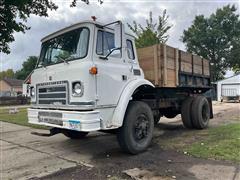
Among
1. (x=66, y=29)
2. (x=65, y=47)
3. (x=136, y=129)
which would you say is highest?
(x=66, y=29)

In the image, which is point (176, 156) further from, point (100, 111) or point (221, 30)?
point (221, 30)

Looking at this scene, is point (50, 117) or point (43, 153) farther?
point (43, 153)

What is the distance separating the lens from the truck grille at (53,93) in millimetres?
5762

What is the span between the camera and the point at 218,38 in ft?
→ 162

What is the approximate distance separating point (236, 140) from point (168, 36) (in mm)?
14683

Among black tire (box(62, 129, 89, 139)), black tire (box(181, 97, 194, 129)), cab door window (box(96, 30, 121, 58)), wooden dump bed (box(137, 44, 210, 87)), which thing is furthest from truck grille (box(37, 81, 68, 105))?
black tire (box(181, 97, 194, 129))

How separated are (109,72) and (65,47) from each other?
3.79ft

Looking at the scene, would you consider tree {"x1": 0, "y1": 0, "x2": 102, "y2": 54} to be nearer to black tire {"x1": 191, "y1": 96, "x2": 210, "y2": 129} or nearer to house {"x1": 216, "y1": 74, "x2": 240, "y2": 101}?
black tire {"x1": 191, "y1": 96, "x2": 210, "y2": 129}

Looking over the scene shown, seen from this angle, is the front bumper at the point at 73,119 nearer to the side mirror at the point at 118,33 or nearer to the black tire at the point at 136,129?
the black tire at the point at 136,129

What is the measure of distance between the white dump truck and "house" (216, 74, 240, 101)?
27.6m

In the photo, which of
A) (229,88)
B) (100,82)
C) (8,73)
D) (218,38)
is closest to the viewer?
(100,82)

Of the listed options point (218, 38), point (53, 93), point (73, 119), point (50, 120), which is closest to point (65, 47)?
point (53, 93)

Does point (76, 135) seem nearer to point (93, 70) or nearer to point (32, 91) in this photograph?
point (32, 91)

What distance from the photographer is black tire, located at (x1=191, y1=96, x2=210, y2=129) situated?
9016 mm
